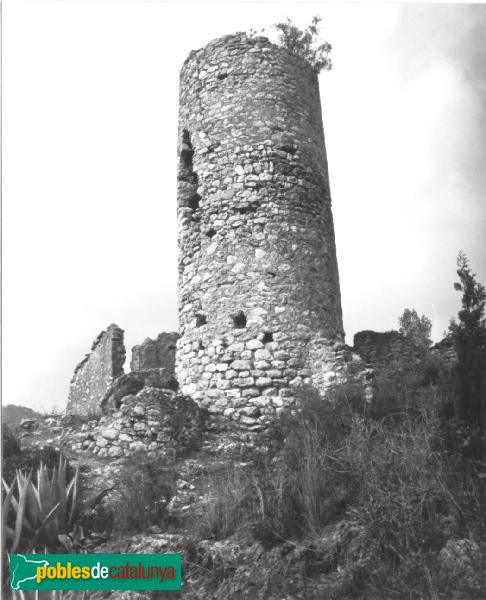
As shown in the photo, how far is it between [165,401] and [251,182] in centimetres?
387

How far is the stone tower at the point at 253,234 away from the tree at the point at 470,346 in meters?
2.43

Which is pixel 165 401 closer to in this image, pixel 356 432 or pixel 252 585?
pixel 356 432

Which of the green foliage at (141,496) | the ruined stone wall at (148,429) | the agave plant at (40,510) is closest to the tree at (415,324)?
the ruined stone wall at (148,429)

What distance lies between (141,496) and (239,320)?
3.62 metres

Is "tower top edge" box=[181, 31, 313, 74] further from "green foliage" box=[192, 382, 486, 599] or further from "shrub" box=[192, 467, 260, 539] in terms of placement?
"shrub" box=[192, 467, 260, 539]

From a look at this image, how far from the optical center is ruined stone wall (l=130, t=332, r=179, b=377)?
48.4 feet

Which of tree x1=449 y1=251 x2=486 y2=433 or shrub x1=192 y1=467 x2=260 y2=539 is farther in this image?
tree x1=449 y1=251 x2=486 y2=433

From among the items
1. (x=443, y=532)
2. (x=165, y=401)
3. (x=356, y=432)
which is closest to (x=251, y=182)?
(x=165, y=401)

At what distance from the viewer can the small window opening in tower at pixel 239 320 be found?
9.62 metres

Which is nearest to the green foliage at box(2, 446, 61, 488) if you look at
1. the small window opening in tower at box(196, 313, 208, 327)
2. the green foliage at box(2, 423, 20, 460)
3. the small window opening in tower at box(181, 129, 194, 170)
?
the green foliage at box(2, 423, 20, 460)

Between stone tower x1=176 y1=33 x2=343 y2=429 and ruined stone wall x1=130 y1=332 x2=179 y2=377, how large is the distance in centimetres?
456

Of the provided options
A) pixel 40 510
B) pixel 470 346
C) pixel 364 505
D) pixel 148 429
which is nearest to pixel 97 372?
pixel 148 429

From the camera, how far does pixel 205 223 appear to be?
407 inches

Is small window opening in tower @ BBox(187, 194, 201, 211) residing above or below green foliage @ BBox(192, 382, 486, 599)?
above
